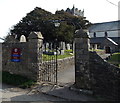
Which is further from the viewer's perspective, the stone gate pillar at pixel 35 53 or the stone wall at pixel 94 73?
the stone gate pillar at pixel 35 53

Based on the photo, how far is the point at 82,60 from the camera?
645 cm

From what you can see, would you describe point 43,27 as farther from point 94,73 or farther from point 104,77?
point 104,77

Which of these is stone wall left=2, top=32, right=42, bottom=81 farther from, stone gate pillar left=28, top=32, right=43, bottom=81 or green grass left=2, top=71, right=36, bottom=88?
green grass left=2, top=71, right=36, bottom=88

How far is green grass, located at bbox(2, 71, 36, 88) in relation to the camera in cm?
755

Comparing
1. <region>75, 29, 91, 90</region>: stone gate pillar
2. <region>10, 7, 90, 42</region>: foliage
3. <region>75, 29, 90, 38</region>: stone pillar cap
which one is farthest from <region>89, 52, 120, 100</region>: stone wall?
<region>10, 7, 90, 42</region>: foliage

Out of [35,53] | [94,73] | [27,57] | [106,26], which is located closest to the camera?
[94,73]

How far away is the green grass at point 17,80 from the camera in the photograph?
24.8 ft

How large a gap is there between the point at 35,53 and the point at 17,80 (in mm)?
1850

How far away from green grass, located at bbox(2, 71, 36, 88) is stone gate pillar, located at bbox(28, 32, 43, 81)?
1.50 ft

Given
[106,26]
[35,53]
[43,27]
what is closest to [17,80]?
[35,53]

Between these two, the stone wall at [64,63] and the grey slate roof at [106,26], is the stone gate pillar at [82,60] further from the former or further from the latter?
the grey slate roof at [106,26]

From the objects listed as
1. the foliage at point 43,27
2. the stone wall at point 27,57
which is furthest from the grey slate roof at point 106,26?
the stone wall at point 27,57

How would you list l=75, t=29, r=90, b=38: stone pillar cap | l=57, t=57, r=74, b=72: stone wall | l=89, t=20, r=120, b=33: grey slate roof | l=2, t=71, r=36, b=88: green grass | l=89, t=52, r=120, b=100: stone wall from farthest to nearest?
l=89, t=20, r=120, b=33: grey slate roof → l=57, t=57, r=74, b=72: stone wall → l=2, t=71, r=36, b=88: green grass → l=75, t=29, r=90, b=38: stone pillar cap → l=89, t=52, r=120, b=100: stone wall

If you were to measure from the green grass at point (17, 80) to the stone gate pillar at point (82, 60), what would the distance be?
2641mm
